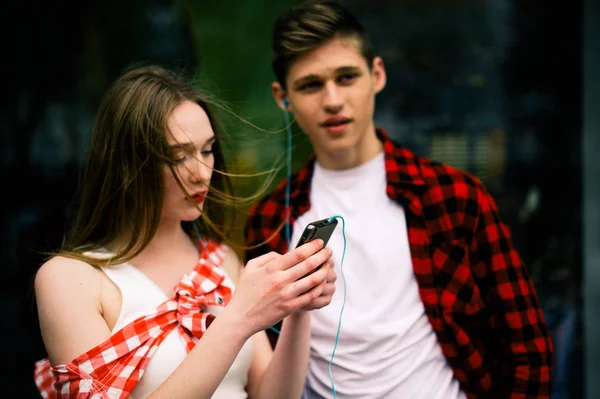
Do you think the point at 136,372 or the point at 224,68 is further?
the point at 224,68

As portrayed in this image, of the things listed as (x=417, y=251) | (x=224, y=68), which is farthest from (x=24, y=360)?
(x=417, y=251)

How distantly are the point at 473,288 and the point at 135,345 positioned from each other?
3.84 ft

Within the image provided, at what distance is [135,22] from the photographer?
3525 millimetres

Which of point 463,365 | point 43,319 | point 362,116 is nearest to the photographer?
point 43,319

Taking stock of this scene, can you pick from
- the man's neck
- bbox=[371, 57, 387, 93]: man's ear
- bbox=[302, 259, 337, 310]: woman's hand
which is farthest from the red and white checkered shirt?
bbox=[371, 57, 387, 93]: man's ear

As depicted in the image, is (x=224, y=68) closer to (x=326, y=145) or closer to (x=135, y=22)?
(x=135, y=22)

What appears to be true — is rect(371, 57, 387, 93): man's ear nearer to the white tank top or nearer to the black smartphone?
the black smartphone

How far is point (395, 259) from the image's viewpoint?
85.9 inches

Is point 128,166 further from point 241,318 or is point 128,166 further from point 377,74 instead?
point 377,74

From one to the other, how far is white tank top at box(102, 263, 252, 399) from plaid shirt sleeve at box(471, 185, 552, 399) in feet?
3.02

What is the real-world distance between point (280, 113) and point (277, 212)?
104 cm

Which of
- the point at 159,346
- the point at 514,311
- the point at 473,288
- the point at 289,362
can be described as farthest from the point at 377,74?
the point at 159,346

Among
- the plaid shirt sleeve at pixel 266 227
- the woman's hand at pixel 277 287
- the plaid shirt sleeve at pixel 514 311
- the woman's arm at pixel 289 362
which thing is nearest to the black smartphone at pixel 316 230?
the woman's hand at pixel 277 287

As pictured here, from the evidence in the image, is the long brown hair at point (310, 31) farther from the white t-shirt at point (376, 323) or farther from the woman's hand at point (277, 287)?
the woman's hand at point (277, 287)
